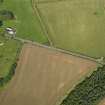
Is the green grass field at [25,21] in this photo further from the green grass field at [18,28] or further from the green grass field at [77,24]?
the green grass field at [77,24]

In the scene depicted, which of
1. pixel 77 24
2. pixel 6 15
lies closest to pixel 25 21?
pixel 6 15

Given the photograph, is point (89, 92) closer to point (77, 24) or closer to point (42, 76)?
point (42, 76)

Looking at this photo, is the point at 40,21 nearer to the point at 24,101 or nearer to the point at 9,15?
the point at 9,15

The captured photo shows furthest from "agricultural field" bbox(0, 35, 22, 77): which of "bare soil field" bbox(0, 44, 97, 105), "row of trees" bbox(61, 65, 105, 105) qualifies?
"row of trees" bbox(61, 65, 105, 105)

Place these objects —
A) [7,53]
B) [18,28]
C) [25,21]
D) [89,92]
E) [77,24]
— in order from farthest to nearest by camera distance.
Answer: [25,21], [77,24], [18,28], [7,53], [89,92]

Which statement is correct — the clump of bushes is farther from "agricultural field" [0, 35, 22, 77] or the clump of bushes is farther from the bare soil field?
the bare soil field

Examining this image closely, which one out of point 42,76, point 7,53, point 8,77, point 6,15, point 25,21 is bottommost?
point 42,76

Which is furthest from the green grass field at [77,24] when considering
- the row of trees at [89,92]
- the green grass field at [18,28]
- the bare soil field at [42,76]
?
the row of trees at [89,92]
